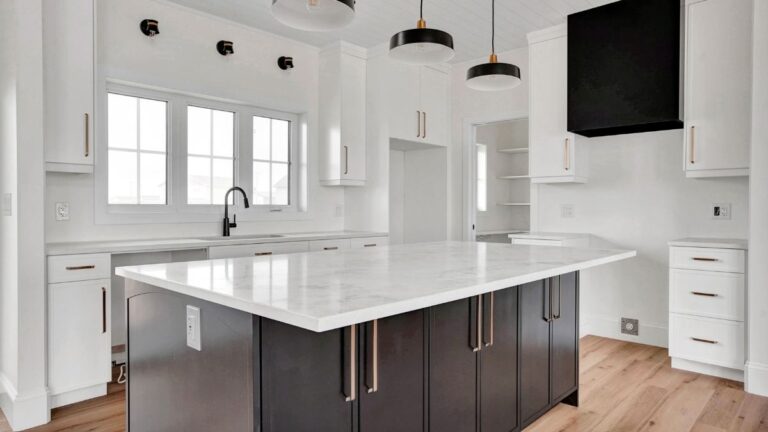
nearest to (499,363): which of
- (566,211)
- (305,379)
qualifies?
(305,379)

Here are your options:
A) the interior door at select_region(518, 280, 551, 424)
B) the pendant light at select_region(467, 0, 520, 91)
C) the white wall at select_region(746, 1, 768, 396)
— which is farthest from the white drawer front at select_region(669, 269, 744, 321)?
the pendant light at select_region(467, 0, 520, 91)

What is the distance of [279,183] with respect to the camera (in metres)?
4.45

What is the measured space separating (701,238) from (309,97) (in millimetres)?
3403

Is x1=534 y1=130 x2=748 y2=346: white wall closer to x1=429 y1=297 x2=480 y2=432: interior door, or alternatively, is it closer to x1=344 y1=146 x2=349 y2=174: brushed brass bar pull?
x1=344 y1=146 x2=349 y2=174: brushed brass bar pull

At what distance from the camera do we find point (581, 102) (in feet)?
12.1

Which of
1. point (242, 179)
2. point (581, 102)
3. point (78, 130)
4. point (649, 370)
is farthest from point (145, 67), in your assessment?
point (649, 370)

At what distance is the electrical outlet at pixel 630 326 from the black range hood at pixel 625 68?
1.52 m

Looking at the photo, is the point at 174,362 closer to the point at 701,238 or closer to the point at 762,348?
the point at 762,348

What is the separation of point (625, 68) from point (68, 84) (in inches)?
142

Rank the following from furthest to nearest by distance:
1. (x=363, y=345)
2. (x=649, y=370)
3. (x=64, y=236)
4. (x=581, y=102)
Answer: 1. (x=581, y=102)
2. (x=649, y=370)
3. (x=64, y=236)
4. (x=363, y=345)

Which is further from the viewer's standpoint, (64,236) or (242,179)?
(242,179)

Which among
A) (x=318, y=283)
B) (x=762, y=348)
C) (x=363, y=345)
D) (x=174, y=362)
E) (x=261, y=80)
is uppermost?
(x=261, y=80)

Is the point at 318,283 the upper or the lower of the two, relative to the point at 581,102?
lower

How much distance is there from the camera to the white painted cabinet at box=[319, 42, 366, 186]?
438 centimetres
